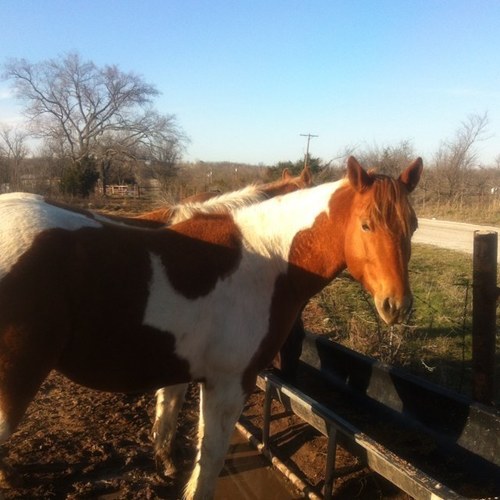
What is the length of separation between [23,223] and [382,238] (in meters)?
1.75

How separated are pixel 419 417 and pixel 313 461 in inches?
37.6

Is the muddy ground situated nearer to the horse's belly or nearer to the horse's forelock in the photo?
the horse's belly

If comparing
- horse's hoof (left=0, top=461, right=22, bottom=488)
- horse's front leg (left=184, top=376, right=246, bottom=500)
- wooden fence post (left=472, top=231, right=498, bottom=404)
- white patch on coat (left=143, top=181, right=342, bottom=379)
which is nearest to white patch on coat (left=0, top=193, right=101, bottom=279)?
white patch on coat (left=143, top=181, right=342, bottom=379)

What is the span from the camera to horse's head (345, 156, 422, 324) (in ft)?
7.64

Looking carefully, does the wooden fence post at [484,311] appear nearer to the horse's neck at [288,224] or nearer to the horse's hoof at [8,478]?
the horse's neck at [288,224]

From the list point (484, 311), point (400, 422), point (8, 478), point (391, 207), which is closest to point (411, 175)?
point (391, 207)

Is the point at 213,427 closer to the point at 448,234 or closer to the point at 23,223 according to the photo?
the point at 23,223

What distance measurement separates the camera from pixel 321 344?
460cm

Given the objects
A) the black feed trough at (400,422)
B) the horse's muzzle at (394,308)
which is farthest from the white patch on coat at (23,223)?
the black feed trough at (400,422)

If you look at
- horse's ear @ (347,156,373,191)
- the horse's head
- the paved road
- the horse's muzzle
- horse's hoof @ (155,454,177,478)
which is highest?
horse's ear @ (347,156,373,191)

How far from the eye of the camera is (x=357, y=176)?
8.21ft

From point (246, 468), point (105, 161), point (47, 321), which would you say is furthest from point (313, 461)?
point (105, 161)

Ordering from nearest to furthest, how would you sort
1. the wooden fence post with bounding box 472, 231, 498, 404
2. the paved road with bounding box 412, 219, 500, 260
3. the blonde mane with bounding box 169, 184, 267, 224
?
the blonde mane with bounding box 169, 184, 267, 224, the wooden fence post with bounding box 472, 231, 498, 404, the paved road with bounding box 412, 219, 500, 260

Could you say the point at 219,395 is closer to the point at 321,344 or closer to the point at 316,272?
the point at 316,272
